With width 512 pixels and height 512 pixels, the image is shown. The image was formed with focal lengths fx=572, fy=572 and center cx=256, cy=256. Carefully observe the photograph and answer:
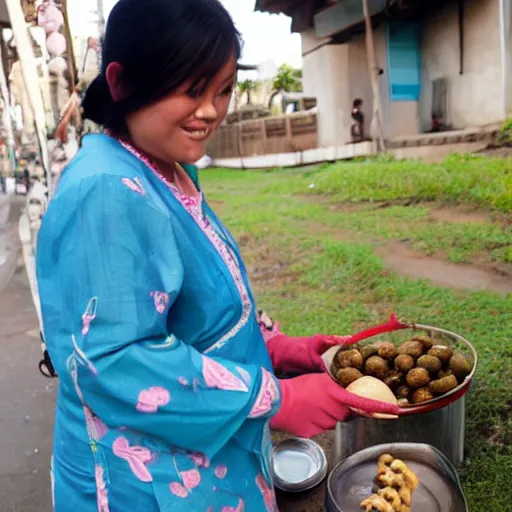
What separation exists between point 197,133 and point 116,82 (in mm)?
177

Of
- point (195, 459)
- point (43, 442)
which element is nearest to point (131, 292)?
point (195, 459)

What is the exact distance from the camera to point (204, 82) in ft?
3.51

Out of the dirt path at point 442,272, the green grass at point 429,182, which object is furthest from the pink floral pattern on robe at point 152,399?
the green grass at point 429,182

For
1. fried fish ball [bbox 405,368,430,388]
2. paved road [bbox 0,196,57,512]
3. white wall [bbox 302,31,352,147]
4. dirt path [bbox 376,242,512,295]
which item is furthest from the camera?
white wall [bbox 302,31,352,147]

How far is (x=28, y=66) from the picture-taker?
9.52 ft

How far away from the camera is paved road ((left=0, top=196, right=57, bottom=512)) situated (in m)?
2.98

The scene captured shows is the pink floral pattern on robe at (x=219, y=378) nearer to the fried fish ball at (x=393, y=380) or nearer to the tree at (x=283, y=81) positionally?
the fried fish ball at (x=393, y=380)

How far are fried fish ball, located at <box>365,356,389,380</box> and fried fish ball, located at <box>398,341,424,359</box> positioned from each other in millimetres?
102

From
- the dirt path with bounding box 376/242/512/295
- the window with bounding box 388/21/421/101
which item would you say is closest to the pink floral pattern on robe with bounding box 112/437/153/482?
the dirt path with bounding box 376/242/512/295

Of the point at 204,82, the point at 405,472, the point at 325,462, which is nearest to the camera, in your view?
the point at 204,82

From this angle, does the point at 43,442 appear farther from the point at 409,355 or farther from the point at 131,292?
the point at 131,292

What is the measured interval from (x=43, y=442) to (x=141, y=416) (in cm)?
275

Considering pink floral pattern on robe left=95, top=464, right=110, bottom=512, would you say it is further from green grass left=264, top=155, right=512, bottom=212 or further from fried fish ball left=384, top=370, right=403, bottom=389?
green grass left=264, top=155, right=512, bottom=212

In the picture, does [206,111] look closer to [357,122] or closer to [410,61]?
[410,61]
